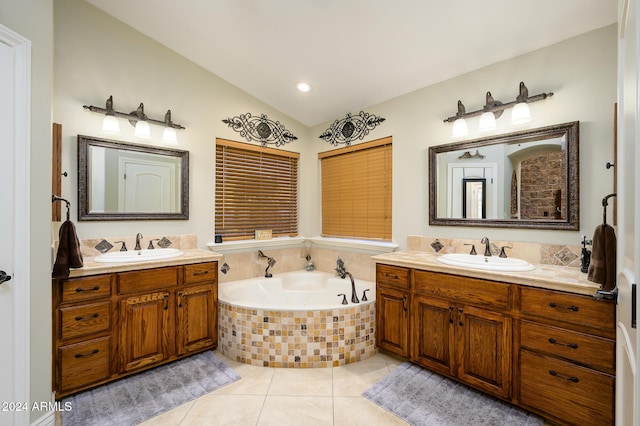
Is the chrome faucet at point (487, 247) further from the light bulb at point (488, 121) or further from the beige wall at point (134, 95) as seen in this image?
the beige wall at point (134, 95)

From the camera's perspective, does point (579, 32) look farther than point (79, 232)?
No

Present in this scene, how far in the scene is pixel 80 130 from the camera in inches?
98.7

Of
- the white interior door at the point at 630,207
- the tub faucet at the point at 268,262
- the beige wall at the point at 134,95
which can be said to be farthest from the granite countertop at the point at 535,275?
the beige wall at the point at 134,95

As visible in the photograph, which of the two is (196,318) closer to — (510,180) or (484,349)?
(484,349)

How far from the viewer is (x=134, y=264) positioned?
2.27 m

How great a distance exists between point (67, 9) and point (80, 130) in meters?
0.99

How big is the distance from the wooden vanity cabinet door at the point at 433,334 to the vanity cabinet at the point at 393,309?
8 centimetres

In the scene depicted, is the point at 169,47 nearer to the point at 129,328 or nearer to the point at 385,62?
the point at 385,62

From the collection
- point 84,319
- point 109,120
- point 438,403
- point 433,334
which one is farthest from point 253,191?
point 438,403

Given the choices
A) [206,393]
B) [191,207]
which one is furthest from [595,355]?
[191,207]

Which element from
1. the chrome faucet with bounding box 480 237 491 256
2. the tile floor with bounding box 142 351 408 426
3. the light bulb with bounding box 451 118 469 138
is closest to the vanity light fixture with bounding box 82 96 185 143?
the tile floor with bounding box 142 351 408 426

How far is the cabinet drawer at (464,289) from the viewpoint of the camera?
199 centimetres

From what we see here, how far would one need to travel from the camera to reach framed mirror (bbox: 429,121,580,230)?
2154mm

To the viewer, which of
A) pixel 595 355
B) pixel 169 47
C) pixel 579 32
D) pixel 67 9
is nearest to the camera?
pixel 595 355
